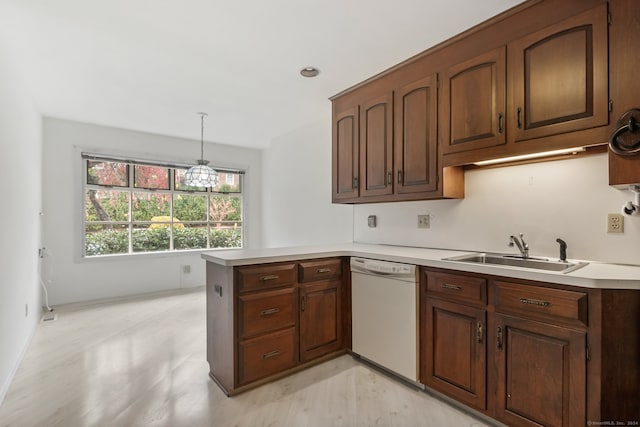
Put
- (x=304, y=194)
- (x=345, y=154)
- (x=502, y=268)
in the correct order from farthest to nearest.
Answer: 1. (x=304, y=194)
2. (x=345, y=154)
3. (x=502, y=268)

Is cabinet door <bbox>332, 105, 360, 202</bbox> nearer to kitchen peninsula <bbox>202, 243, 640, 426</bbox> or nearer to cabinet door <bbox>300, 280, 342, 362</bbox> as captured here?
kitchen peninsula <bbox>202, 243, 640, 426</bbox>

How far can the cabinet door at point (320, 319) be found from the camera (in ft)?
8.03

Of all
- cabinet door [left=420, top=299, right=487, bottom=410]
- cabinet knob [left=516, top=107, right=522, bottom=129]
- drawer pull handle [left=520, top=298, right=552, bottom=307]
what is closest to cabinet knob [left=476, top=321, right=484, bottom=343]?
cabinet door [left=420, top=299, right=487, bottom=410]

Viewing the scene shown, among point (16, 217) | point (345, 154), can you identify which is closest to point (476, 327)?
point (345, 154)

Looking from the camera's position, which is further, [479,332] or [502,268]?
[479,332]

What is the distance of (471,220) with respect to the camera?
2545 millimetres

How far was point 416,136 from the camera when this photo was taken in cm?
254

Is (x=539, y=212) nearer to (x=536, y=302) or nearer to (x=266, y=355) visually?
(x=536, y=302)

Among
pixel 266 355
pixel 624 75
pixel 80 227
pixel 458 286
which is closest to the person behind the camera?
pixel 624 75

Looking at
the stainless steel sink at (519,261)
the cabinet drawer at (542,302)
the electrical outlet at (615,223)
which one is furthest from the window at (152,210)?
the electrical outlet at (615,223)

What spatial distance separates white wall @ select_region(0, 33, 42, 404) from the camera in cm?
214

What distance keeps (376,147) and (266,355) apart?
76.7 inches

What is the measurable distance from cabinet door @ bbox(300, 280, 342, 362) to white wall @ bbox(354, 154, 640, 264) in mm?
972

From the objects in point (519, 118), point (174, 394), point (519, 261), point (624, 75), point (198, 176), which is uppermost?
point (624, 75)
